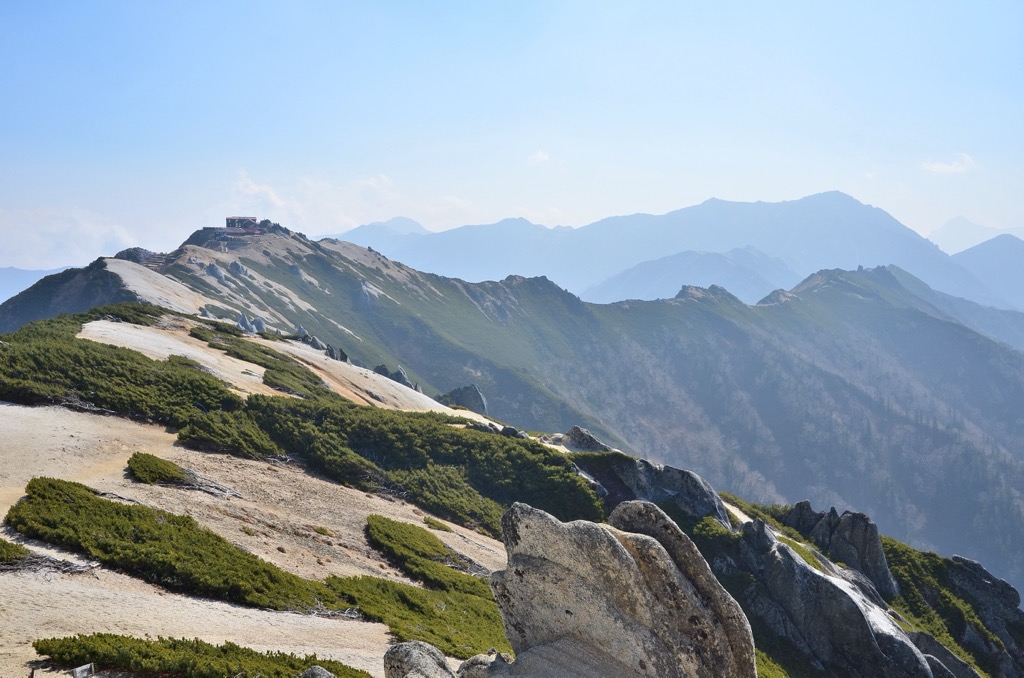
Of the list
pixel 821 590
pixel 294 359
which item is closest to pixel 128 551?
pixel 821 590

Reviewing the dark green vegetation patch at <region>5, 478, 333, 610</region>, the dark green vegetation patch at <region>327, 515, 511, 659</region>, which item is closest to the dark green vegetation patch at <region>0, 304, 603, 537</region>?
the dark green vegetation patch at <region>327, 515, 511, 659</region>

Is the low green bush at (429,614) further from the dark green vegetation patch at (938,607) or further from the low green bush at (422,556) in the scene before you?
the dark green vegetation patch at (938,607)

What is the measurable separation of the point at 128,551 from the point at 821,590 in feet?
124

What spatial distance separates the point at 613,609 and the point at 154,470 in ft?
82.8

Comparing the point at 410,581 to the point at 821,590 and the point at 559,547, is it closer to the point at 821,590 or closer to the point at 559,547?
the point at 559,547

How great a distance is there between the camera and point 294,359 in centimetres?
7944

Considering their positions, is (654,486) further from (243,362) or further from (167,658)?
(243,362)

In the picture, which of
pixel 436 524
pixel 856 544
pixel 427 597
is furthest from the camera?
pixel 856 544

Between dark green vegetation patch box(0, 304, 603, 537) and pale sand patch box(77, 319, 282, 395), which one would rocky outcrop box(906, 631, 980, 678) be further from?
pale sand patch box(77, 319, 282, 395)

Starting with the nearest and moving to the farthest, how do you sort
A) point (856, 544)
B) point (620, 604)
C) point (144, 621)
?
point (620, 604), point (144, 621), point (856, 544)

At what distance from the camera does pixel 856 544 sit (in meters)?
51.6

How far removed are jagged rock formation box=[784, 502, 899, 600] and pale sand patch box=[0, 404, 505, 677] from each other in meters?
29.0

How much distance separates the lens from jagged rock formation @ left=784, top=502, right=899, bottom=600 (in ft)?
164

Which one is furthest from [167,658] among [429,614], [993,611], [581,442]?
A: [993,611]
